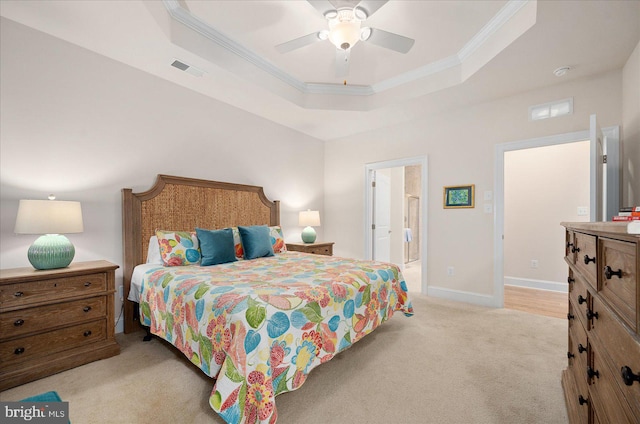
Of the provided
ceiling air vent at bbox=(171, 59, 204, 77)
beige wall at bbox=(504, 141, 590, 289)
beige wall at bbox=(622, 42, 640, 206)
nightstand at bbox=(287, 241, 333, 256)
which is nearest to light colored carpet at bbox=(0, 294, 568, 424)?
beige wall at bbox=(622, 42, 640, 206)

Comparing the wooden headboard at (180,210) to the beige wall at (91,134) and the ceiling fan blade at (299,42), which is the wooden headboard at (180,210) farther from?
the ceiling fan blade at (299,42)

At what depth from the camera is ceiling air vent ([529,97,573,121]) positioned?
308 centimetres

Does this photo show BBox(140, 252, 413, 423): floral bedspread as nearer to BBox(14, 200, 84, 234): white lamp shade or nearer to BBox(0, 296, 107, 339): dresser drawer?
BBox(0, 296, 107, 339): dresser drawer

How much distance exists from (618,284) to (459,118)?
360cm

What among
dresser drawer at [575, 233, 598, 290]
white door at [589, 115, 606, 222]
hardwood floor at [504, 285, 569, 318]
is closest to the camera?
dresser drawer at [575, 233, 598, 290]

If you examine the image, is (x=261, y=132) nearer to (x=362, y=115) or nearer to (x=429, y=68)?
(x=362, y=115)

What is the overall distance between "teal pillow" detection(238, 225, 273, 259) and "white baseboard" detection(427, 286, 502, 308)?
8.22 ft

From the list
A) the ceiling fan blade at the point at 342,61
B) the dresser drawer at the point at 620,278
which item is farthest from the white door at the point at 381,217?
the dresser drawer at the point at 620,278

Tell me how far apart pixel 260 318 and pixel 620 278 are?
145 cm

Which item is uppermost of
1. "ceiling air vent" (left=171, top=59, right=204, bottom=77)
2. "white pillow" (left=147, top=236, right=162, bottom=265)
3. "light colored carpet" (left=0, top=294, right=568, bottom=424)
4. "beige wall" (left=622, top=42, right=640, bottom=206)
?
"ceiling air vent" (left=171, top=59, right=204, bottom=77)

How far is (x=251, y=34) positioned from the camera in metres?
2.75

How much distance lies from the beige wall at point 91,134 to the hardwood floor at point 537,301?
4351mm

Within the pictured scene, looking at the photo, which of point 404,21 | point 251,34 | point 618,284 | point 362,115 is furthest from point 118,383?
point 362,115

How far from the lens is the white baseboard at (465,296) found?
3.53m
